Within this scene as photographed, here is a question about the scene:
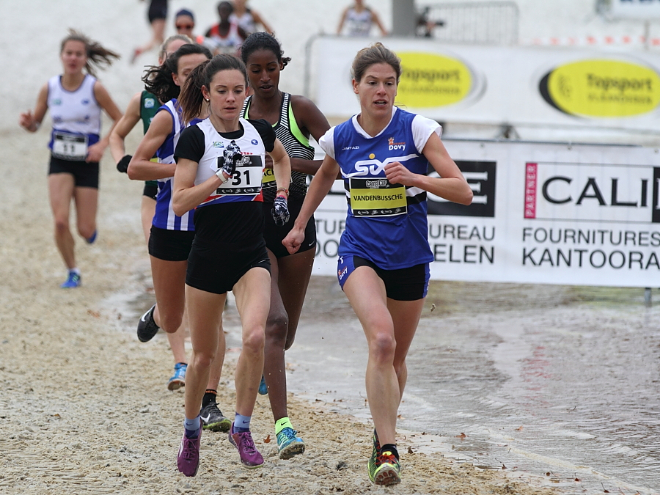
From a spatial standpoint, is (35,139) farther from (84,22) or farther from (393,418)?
(393,418)

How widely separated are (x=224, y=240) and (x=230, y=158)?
411 mm

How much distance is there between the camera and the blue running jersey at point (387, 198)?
4.71 m

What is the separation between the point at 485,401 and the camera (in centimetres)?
620

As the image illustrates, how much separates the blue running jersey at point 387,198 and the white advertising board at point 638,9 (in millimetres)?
16825

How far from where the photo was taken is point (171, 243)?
18.5ft

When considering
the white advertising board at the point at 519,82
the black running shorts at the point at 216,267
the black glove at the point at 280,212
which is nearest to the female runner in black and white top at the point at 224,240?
the black running shorts at the point at 216,267

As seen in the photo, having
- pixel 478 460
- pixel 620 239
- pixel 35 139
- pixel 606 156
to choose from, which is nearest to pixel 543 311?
pixel 620 239

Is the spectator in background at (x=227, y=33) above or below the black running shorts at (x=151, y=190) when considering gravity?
above

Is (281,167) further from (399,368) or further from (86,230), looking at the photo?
(86,230)

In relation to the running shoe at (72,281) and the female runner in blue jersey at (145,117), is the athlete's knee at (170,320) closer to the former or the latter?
the female runner in blue jersey at (145,117)

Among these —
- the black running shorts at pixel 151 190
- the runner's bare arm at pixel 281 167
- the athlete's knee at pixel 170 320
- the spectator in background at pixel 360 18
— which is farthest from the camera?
the spectator in background at pixel 360 18

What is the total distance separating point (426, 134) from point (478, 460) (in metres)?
1.77

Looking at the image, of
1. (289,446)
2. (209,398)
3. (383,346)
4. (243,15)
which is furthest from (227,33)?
(383,346)

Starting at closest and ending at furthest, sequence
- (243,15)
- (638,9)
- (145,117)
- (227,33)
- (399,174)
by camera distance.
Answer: (399,174) < (145,117) < (227,33) < (243,15) < (638,9)
